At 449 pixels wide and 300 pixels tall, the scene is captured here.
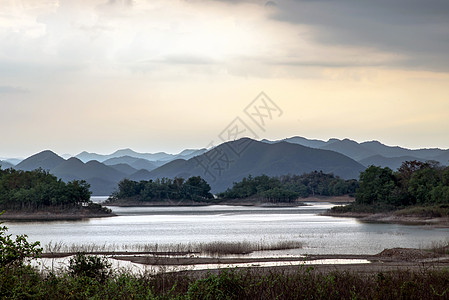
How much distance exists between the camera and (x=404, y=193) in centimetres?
8825

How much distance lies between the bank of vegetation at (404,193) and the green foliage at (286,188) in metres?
64.9

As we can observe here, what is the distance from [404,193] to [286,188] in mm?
95642

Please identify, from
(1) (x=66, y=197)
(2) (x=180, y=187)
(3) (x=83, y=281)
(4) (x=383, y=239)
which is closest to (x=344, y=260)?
(4) (x=383, y=239)

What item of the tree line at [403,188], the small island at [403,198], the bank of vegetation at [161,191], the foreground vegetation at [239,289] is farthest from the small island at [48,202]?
the foreground vegetation at [239,289]

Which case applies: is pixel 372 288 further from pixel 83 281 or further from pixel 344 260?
pixel 344 260

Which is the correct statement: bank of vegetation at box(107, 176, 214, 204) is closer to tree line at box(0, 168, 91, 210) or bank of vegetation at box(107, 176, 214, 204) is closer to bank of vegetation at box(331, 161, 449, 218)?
tree line at box(0, 168, 91, 210)

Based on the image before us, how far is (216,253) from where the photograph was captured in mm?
35375

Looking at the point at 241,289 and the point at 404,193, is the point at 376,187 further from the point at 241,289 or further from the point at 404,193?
the point at 241,289

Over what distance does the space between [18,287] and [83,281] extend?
232 centimetres

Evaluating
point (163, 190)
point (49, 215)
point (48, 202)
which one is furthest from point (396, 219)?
point (163, 190)

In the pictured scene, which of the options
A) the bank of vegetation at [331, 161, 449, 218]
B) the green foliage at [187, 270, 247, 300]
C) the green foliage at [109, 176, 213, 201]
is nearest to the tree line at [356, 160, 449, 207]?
the bank of vegetation at [331, 161, 449, 218]

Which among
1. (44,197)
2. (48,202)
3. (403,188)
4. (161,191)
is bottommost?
(48,202)

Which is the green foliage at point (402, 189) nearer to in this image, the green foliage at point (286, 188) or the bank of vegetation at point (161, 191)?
the green foliage at point (286, 188)

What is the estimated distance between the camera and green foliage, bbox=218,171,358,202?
165 metres
